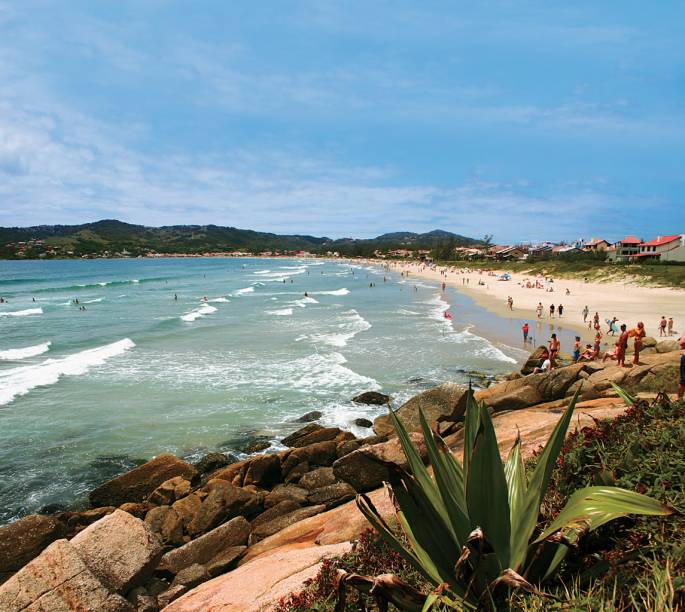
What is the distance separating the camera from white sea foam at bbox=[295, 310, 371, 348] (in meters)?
26.7

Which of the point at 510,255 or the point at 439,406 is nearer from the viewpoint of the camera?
the point at 439,406

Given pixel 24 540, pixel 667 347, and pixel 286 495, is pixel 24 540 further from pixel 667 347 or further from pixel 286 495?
pixel 667 347

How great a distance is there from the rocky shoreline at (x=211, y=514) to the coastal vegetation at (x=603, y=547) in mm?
797

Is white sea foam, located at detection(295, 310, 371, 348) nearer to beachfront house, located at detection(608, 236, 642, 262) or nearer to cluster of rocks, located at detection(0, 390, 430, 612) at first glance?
cluster of rocks, located at detection(0, 390, 430, 612)

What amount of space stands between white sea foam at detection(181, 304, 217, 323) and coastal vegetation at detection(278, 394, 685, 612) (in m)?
34.0

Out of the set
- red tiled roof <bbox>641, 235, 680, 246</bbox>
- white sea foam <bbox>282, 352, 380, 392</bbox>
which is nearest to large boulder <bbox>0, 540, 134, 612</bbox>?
white sea foam <bbox>282, 352, 380, 392</bbox>

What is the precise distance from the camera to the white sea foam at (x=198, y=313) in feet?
120

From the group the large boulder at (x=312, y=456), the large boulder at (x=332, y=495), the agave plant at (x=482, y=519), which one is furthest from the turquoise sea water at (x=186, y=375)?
the agave plant at (x=482, y=519)

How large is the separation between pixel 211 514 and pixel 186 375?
1220 centimetres

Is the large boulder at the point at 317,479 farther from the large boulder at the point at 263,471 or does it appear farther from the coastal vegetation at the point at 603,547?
the coastal vegetation at the point at 603,547

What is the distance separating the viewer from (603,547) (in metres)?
2.60

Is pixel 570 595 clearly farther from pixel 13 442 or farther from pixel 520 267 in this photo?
pixel 520 267

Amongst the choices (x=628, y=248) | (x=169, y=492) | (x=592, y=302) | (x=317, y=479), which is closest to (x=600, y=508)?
(x=317, y=479)

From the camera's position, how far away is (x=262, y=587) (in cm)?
423
